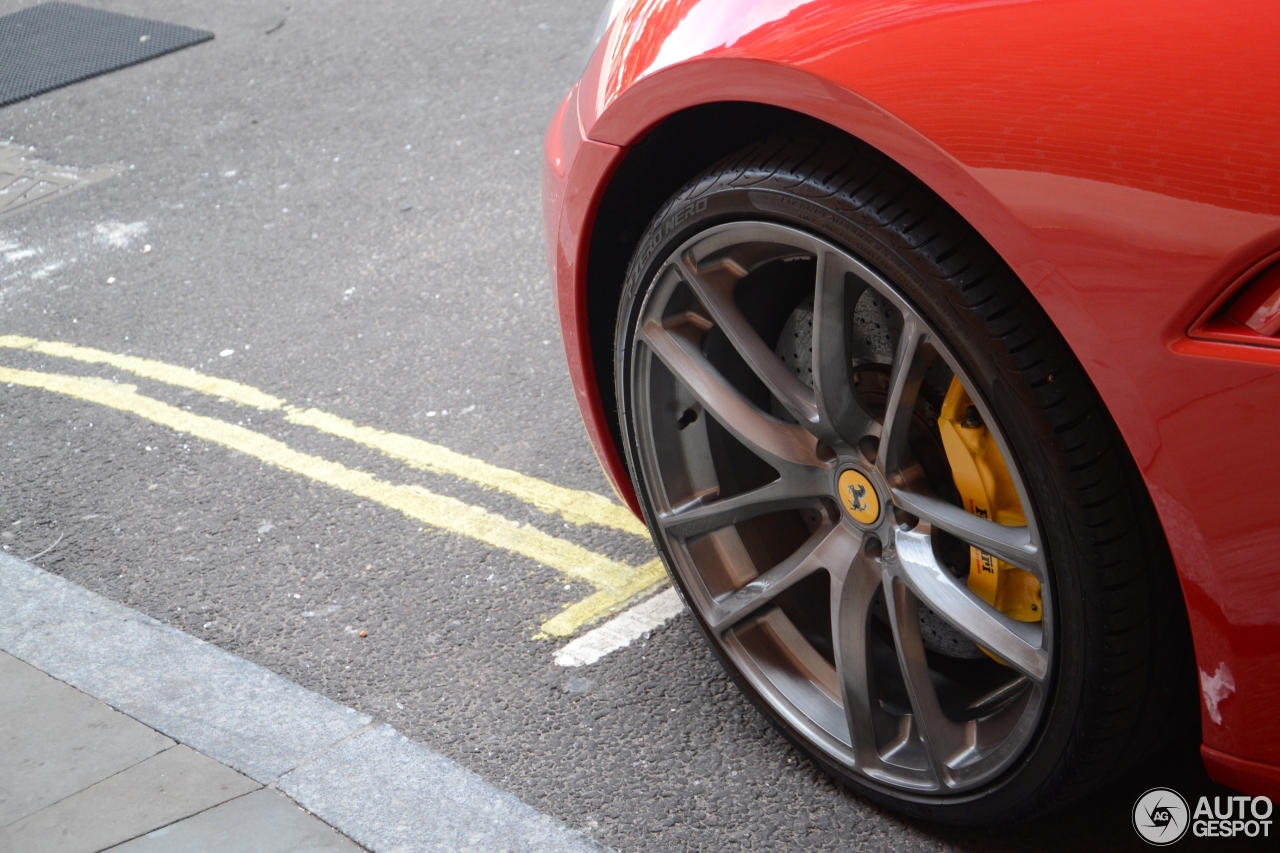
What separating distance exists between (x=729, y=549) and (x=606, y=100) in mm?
831

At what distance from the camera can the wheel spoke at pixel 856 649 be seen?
6.52ft

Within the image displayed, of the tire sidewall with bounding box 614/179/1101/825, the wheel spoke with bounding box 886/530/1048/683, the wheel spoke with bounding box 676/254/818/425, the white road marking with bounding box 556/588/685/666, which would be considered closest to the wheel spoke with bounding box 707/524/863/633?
the wheel spoke with bounding box 886/530/1048/683

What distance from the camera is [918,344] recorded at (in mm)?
1702

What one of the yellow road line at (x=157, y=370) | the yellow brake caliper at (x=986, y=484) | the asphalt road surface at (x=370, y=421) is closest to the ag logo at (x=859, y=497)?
the yellow brake caliper at (x=986, y=484)

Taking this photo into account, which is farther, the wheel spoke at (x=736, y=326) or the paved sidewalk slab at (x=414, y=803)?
the paved sidewalk slab at (x=414, y=803)

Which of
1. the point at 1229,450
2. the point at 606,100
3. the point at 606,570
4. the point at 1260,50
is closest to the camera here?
the point at 1260,50

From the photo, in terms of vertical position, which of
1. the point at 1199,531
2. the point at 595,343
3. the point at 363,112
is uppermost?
the point at 1199,531

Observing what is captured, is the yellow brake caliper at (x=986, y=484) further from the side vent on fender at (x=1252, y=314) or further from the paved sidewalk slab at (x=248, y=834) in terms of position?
the paved sidewalk slab at (x=248, y=834)

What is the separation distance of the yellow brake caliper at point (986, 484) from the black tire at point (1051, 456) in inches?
5.6

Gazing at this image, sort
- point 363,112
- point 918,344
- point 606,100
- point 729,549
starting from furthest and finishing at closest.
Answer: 1. point 363,112
2. point 729,549
3. point 606,100
4. point 918,344

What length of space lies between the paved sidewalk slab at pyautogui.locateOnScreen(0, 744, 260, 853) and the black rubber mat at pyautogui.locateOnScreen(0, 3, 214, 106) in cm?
605

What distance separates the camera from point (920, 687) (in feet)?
6.34

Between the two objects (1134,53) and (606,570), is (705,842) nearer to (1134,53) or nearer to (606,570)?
(606,570)

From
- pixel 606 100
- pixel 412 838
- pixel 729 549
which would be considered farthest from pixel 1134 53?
pixel 412 838
